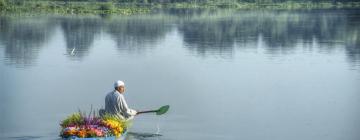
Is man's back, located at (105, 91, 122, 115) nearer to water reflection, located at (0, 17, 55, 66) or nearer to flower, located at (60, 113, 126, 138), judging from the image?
flower, located at (60, 113, 126, 138)

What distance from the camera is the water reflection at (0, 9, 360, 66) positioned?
1554 inches

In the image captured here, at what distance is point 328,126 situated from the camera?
18.7m

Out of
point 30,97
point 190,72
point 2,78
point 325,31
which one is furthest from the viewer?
point 325,31

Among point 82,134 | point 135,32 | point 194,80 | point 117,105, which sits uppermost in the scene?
point 117,105

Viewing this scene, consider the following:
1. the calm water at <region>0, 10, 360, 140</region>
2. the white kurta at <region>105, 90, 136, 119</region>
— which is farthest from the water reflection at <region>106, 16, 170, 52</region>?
the white kurta at <region>105, 90, 136, 119</region>

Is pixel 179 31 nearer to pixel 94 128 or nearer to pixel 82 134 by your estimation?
pixel 94 128

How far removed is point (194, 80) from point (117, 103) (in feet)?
38.7

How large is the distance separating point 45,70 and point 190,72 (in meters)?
5.83

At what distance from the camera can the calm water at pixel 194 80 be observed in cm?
1852

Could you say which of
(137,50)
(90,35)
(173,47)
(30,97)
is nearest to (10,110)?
(30,97)

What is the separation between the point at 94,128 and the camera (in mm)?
14492

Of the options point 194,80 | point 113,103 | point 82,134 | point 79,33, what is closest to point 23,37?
point 79,33

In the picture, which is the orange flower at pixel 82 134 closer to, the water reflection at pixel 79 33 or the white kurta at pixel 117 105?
the white kurta at pixel 117 105

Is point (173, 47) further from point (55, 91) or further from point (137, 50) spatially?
point (55, 91)
